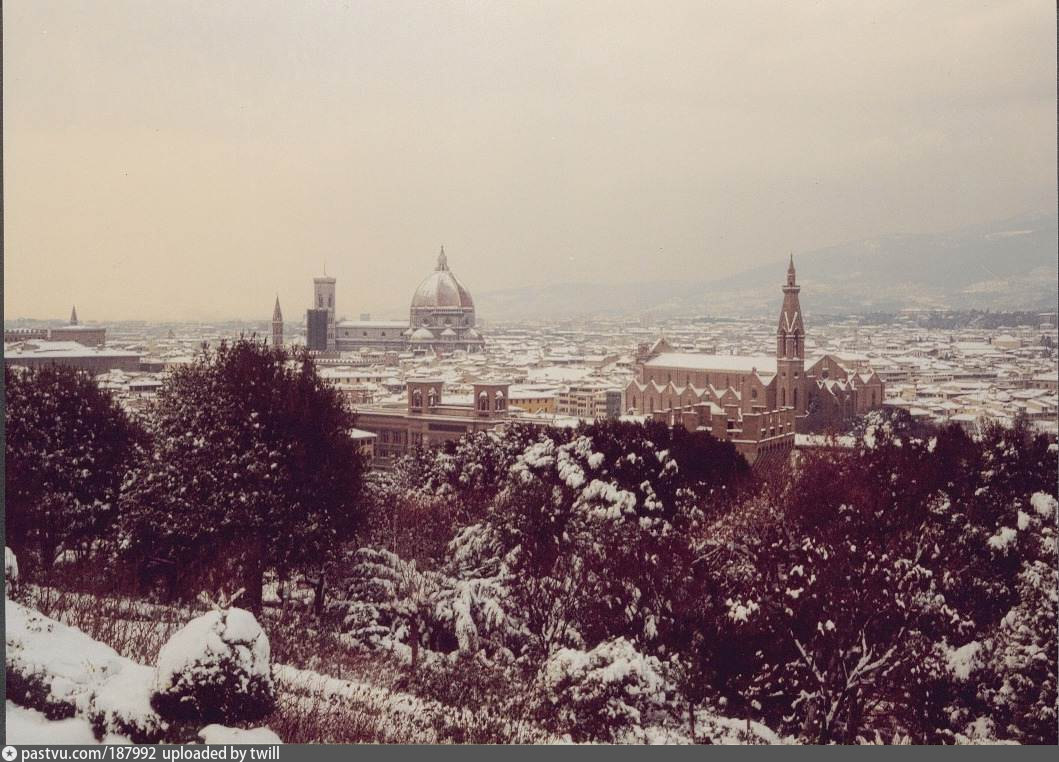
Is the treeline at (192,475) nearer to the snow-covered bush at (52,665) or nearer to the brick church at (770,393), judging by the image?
the snow-covered bush at (52,665)

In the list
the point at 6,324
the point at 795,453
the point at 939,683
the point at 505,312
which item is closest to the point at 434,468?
the point at 505,312

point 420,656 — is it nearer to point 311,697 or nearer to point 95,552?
point 311,697

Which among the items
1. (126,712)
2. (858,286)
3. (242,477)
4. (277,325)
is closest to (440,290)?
(277,325)

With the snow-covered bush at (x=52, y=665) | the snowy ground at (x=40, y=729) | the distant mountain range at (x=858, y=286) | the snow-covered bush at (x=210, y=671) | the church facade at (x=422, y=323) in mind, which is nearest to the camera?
the snow-covered bush at (x=210, y=671)

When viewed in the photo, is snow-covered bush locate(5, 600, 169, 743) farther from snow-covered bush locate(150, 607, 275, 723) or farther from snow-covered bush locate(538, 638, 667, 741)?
snow-covered bush locate(538, 638, 667, 741)

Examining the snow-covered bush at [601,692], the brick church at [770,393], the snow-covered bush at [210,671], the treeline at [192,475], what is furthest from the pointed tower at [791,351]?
the snow-covered bush at [210,671]

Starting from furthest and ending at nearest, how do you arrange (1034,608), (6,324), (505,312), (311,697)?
(505,312) → (6,324) → (1034,608) → (311,697)

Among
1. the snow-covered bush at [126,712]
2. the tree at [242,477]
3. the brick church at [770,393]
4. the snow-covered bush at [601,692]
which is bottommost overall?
the snow-covered bush at [601,692]
